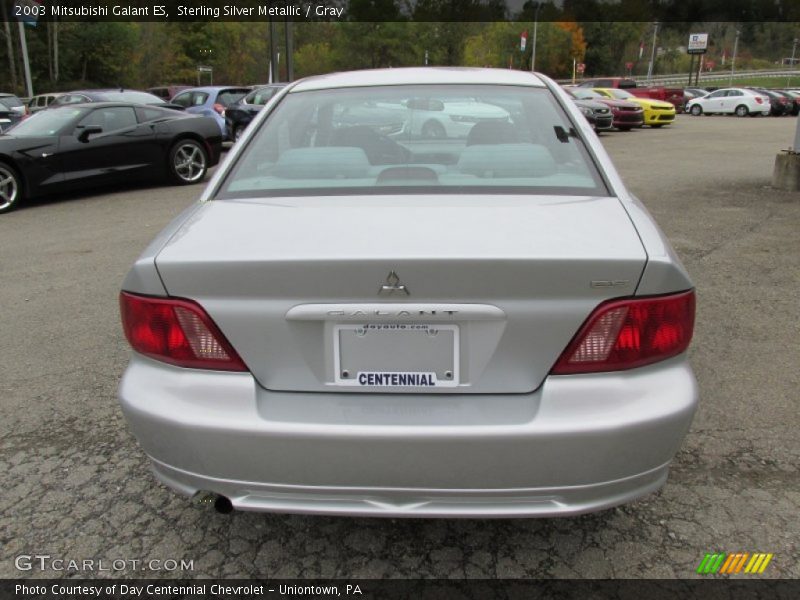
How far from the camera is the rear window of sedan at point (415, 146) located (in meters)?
2.49

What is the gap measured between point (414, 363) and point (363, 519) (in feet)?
3.08

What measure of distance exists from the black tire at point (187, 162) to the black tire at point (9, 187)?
2.24 meters

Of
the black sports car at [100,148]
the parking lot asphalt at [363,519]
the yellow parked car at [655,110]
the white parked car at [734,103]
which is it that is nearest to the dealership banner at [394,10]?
the white parked car at [734,103]

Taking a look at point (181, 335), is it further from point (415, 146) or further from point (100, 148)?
point (100, 148)

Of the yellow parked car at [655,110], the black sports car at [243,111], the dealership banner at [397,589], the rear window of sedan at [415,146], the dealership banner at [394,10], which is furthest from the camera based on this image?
the dealership banner at [394,10]

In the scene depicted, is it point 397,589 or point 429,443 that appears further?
point 397,589

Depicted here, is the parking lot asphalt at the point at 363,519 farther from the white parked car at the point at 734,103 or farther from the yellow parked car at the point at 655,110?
the white parked car at the point at 734,103

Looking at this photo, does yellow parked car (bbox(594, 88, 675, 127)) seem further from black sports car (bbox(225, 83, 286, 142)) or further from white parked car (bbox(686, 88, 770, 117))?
black sports car (bbox(225, 83, 286, 142))

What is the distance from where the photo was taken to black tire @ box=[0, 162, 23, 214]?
A: 29.4ft

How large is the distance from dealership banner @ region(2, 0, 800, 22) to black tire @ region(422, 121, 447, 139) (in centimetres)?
3121

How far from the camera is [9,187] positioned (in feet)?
29.6

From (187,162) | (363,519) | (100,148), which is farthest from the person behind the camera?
(187,162)

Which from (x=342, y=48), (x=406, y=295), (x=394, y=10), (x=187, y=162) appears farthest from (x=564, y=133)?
(x=342, y=48)

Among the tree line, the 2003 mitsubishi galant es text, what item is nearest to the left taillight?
the 2003 mitsubishi galant es text
